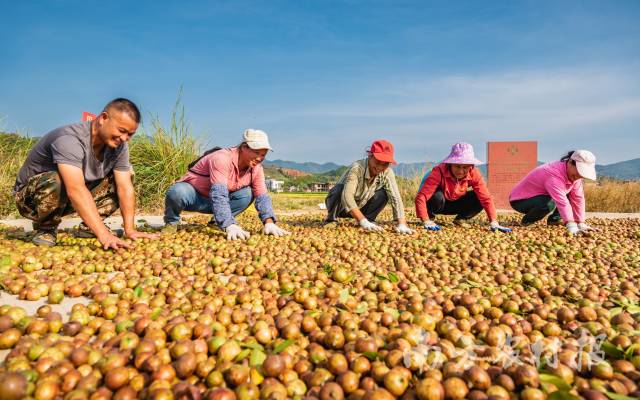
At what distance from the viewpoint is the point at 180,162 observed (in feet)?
29.2

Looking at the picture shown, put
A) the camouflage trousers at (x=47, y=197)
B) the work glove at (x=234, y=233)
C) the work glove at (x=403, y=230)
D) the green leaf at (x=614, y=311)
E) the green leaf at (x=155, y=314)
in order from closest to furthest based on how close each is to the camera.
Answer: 1. the green leaf at (x=155, y=314)
2. the green leaf at (x=614, y=311)
3. the camouflage trousers at (x=47, y=197)
4. the work glove at (x=234, y=233)
5. the work glove at (x=403, y=230)

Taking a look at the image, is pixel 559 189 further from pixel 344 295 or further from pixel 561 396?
pixel 561 396

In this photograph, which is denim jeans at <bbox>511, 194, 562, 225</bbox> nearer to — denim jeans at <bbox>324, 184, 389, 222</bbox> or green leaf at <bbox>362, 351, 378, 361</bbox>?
denim jeans at <bbox>324, 184, 389, 222</bbox>

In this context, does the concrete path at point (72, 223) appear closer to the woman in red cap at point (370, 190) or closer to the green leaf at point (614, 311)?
the woman in red cap at point (370, 190)

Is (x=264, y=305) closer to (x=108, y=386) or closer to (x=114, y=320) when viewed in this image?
(x=114, y=320)

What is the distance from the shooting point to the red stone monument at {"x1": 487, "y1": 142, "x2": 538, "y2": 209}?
11133mm

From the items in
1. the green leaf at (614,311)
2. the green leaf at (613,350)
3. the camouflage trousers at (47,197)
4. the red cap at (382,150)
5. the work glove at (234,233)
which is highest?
the red cap at (382,150)

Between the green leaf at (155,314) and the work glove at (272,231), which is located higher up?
the work glove at (272,231)

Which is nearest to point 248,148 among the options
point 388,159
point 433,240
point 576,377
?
point 388,159

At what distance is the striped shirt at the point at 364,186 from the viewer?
5.33 m

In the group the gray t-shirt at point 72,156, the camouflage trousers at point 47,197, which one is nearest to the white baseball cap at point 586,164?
the gray t-shirt at point 72,156

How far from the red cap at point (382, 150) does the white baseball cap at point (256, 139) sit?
133 centimetres

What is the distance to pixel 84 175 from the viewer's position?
3.89 metres

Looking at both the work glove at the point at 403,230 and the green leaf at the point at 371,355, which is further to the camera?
the work glove at the point at 403,230
